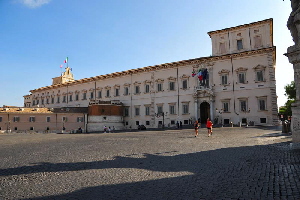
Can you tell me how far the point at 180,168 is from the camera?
580 cm

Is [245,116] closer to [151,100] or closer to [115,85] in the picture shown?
[151,100]

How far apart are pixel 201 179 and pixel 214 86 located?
29.7m

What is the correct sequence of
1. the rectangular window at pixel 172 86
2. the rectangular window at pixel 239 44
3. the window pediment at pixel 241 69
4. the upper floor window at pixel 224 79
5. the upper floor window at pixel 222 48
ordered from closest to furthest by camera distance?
the window pediment at pixel 241 69 < the upper floor window at pixel 224 79 < the rectangular window at pixel 239 44 < the upper floor window at pixel 222 48 < the rectangular window at pixel 172 86

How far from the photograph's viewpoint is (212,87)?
108ft

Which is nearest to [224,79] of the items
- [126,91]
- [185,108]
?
[185,108]

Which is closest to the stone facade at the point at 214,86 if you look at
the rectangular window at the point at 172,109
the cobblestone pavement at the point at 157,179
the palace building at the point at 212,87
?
the palace building at the point at 212,87

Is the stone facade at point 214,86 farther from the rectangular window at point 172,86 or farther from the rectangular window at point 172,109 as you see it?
the rectangular window at point 172,109

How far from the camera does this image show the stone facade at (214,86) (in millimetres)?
29406

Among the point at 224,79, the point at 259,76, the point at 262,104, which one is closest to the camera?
the point at 262,104

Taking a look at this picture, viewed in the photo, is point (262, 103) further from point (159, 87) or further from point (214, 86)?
point (159, 87)

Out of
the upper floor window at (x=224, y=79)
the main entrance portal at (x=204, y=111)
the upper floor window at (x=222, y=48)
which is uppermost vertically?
the upper floor window at (x=222, y=48)

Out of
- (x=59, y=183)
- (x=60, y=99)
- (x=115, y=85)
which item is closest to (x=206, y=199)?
(x=59, y=183)

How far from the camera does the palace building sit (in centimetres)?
2945

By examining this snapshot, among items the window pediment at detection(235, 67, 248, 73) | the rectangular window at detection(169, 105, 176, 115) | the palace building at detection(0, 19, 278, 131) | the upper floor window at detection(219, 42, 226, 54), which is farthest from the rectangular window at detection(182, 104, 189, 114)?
the upper floor window at detection(219, 42, 226, 54)
